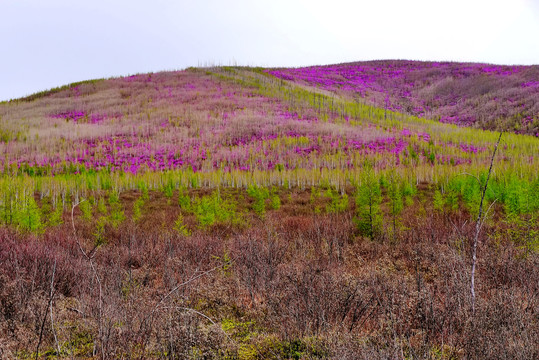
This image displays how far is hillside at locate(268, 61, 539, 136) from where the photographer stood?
84.9 feet

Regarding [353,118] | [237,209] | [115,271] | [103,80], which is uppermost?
[103,80]

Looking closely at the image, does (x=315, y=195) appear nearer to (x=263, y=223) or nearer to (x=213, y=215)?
(x=263, y=223)

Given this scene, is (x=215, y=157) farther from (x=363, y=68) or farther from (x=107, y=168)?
(x=363, y=68)

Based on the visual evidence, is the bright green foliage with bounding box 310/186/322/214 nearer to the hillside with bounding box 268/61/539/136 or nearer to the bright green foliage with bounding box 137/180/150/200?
the bright green foliage with bounding box 137/180/150/200

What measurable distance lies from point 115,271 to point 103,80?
119ft

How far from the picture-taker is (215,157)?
17.7 meters

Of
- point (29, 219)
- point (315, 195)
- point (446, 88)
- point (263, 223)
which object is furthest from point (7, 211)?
point (446, 88)

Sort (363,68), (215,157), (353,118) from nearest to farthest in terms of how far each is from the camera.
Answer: (215,157)
(353,118)
(363,68)

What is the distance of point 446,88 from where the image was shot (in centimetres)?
3581

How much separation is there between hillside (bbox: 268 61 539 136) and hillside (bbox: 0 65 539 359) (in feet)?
0.96

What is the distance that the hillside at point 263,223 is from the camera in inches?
112

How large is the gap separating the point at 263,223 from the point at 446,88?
3494 centimetres

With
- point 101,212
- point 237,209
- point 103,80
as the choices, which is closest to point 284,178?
point 237,209

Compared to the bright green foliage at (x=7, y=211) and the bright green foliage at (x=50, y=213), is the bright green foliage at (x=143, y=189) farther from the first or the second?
the bright green foliage at (x=7, y=211)
